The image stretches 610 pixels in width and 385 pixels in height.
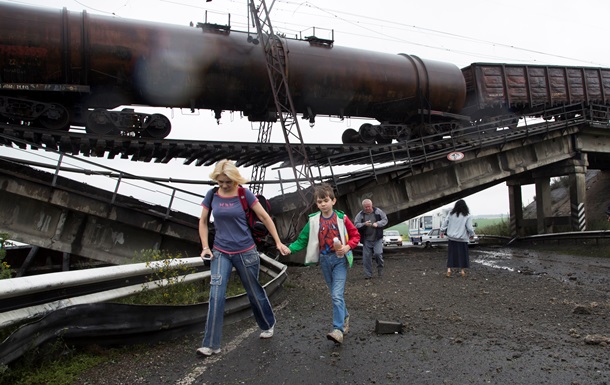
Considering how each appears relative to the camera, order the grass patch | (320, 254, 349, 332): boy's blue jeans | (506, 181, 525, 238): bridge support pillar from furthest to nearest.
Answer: (506, 181, 525, 238): bridge support pillar → (320, 254, 349, 332): boy's blue jeans → the grass patch

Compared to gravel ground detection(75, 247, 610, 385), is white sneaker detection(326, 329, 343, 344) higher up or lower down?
higher up

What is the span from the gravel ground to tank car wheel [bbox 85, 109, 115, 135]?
780 cm

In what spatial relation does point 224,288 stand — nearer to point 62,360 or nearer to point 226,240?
point 226,240

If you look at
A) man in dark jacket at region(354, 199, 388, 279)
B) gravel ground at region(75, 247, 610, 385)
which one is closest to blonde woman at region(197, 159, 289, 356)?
gravel ground at region(75, 247, 610, 385)

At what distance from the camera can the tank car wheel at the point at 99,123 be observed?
12.2 meters

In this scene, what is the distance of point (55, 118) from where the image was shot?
11.7 m

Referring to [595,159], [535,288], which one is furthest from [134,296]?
[595,159]

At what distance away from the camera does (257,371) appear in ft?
12.0

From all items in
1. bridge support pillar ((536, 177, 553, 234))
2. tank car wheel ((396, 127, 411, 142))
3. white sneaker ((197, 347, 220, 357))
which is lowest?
white sneaker ((197, 347, 220, 357))

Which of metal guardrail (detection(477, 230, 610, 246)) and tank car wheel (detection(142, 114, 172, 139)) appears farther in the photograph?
metal guardrail (detection(477, 230, 610, 246))

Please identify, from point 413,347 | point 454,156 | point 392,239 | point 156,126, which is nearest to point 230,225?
point 413,347

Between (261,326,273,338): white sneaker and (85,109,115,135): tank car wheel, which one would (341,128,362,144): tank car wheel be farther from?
(261,326,273,338): white sneaker

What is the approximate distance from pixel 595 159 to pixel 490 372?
90.6 ft

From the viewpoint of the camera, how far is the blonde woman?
13.8 ft
